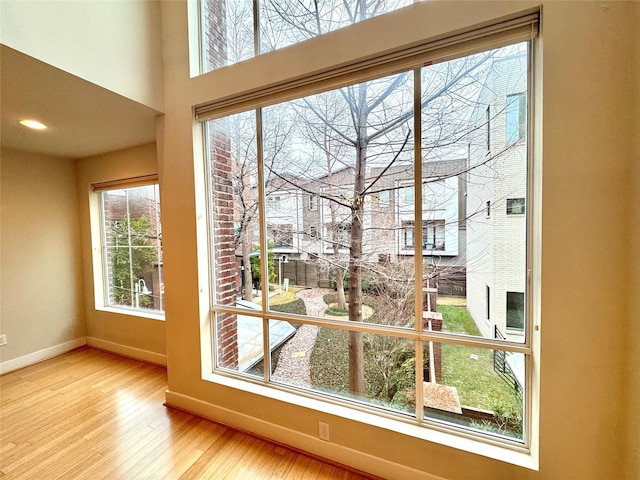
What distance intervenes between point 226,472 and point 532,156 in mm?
2388

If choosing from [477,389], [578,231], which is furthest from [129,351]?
[578,231]

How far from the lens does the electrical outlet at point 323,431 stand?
5.24 feet

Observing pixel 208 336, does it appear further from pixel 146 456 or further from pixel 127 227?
pixel 127 227

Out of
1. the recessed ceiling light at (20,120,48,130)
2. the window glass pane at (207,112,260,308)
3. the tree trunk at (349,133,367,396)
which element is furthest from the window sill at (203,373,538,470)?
the recessed ceiling light at (20,120,48,130)

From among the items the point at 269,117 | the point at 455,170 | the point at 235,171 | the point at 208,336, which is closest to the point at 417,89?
the point at 455,170

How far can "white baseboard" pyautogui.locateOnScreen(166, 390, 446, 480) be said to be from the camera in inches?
56.8

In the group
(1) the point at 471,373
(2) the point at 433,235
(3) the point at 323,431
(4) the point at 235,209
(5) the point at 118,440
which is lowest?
(5) the point at 118,440

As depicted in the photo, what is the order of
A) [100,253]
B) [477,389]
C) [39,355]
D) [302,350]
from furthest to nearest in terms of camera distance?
1. [100,253]
2. [39,355]
3. [302,350]
4. [477,389]

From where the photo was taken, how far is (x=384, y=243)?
1.58 metres

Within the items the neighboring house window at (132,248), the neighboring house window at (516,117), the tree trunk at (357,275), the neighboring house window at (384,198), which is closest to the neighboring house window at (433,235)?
the neighboring house window at (384,198)

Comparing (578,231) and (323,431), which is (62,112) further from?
(578,231)

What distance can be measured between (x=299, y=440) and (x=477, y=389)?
1.13m

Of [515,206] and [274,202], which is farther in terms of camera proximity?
[274,202]

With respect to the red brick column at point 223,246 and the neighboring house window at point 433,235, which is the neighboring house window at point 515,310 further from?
the red brick column at point 223,246
